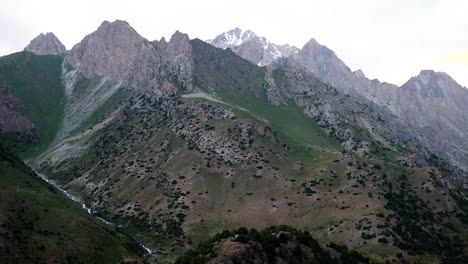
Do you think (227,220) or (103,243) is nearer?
(103,243)

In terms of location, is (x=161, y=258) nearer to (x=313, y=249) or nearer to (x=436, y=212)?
(x=313, y=249)

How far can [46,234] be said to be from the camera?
123812mm

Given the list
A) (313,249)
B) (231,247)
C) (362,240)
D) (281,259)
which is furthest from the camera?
(362,240)

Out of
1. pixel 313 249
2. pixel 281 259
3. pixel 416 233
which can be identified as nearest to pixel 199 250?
pixel 281 259

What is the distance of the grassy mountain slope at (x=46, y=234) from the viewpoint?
11100cm

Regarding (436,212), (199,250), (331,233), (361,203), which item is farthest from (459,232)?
(199,250)

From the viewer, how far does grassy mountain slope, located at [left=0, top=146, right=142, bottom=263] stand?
111m

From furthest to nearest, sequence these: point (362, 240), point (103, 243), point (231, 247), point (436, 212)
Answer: point (436, 212), point (362, 240), point (103, 243), point (231, 247)

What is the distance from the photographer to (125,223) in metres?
188

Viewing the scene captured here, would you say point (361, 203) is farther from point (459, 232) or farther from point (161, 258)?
point (161, 258)

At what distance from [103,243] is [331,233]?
2945 inches

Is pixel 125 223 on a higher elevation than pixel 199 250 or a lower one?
lower

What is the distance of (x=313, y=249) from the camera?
9150cm

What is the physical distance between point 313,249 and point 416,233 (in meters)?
92.7
